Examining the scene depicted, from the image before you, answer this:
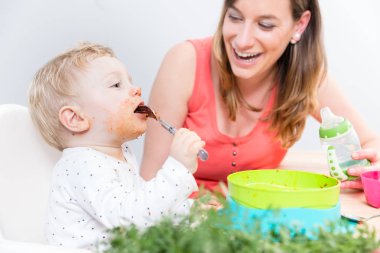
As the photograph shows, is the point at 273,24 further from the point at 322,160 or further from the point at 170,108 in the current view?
the point at 322,160

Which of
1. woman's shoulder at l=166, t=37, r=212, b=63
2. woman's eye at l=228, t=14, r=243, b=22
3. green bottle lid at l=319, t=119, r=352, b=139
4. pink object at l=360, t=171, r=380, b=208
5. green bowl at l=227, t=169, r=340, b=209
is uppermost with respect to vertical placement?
woman's eye at l=228, t=14, r=243, b=22

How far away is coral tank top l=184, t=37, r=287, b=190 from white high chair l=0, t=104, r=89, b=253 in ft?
1.79

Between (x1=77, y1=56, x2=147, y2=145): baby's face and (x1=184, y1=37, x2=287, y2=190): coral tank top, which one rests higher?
(x1=77, y1=56, x2=147, y2=145): baby's face

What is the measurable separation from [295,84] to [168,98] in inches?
15.9

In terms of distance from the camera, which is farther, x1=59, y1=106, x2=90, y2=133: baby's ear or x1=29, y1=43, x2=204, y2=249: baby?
x1=59, y1=106, x2=90, y2=133: baby's ear

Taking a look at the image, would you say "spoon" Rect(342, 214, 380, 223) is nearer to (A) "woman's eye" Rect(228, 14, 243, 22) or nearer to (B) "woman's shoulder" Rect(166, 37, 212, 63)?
(A) "woman's eye" Rect(228, 14, 243, 22)

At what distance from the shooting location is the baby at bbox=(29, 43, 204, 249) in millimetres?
970

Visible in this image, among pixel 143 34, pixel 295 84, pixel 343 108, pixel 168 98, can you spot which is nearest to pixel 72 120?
pixel 168 98

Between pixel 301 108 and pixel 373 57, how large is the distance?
1064 mm

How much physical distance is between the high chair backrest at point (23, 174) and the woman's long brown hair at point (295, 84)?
0.61m

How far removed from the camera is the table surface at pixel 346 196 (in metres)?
1.15

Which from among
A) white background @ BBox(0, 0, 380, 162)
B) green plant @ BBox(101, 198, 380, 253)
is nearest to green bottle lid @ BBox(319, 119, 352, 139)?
green plant @ BBox(101, 198, 380, 253)

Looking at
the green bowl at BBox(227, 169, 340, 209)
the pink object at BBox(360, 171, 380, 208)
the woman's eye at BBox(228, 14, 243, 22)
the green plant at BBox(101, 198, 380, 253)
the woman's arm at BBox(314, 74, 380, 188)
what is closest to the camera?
the green plant at BBox(101, 198, 380, 253)

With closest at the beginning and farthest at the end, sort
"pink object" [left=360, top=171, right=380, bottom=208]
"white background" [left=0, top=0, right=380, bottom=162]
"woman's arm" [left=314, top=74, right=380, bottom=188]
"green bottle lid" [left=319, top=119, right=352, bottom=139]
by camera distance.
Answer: "pink object" [left=360, top=171, right=380, bottom=208]
"green bottle lid" [left=319, top=119, right=352, bottom=139]
"woman's arm" [left=314, top=74, right=380, bottom=188]
"white background" [left=0, top=0, right=380, bottom=162]
